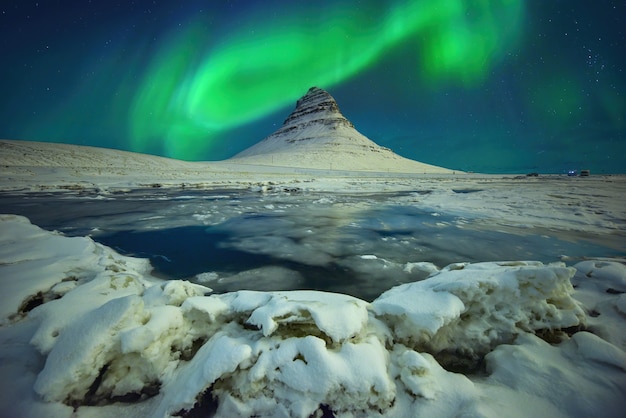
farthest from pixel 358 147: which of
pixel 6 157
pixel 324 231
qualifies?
pixel 324 231

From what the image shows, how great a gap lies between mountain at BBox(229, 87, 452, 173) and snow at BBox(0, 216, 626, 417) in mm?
71976

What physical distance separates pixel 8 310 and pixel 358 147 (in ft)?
349

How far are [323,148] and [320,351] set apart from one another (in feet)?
320

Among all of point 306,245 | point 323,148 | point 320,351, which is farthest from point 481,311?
point 323,148

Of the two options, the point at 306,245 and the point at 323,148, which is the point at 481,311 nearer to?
the point at 306,245

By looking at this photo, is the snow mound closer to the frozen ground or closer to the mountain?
the frozen ground

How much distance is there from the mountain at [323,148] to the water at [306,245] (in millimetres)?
65930

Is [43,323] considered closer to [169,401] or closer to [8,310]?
[8,310]

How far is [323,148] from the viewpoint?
96500mm

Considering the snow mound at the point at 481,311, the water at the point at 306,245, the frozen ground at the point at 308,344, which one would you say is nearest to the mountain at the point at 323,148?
the water at the point at 306,245

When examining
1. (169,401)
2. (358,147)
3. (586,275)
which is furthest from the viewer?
(358,147)

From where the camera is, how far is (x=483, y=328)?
2463mm

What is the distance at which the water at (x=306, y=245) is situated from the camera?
4227 mm

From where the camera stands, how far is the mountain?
267ft
